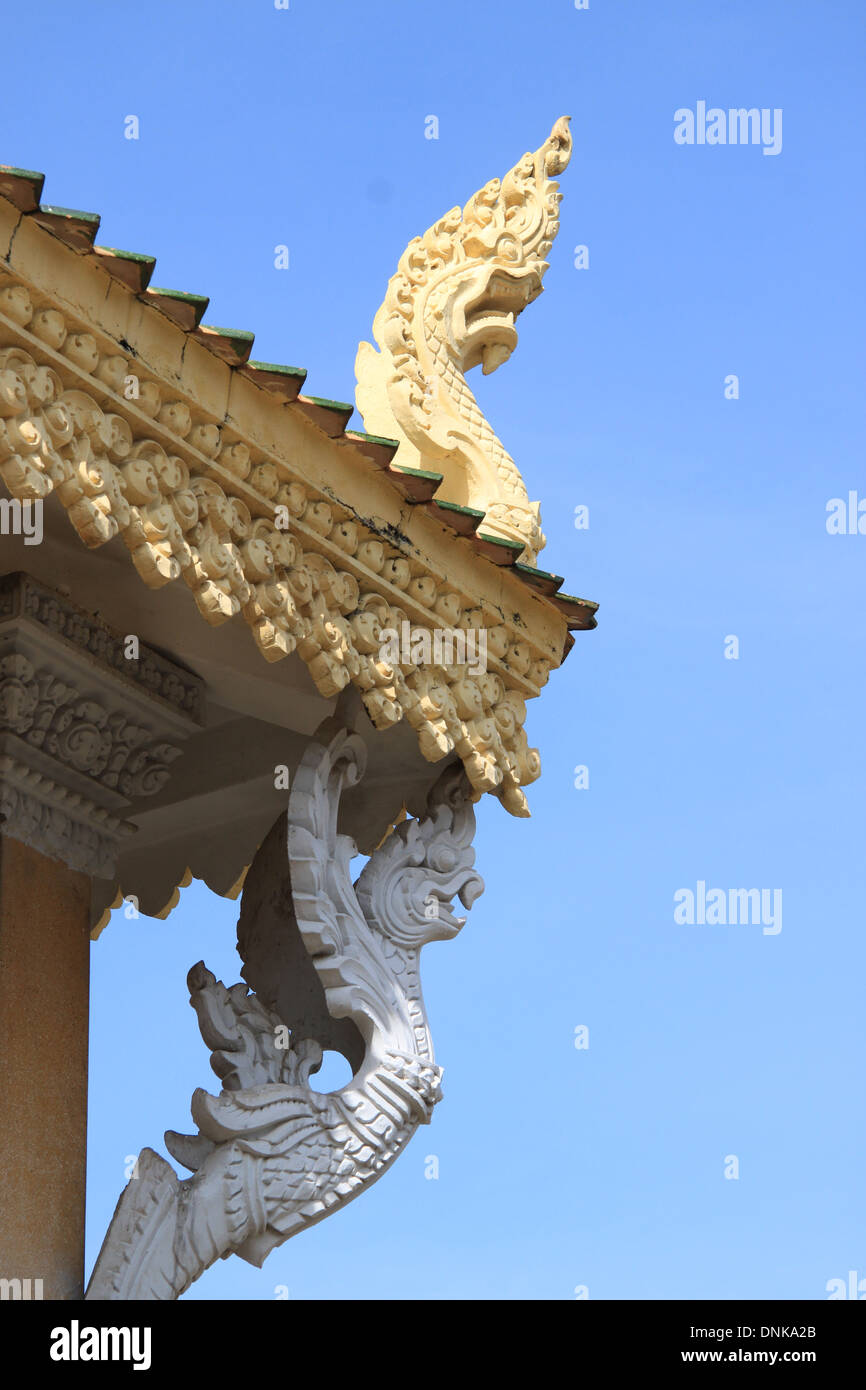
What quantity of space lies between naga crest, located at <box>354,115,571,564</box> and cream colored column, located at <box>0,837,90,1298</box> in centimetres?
188

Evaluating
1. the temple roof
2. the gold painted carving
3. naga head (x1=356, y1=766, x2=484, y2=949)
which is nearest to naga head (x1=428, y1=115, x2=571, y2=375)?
the temple roof

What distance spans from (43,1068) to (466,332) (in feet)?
9.77

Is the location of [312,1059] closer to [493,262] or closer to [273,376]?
[273,376]

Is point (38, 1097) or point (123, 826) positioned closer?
point (38, 1097)

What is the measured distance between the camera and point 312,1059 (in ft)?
20.5

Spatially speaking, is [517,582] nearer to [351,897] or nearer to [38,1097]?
[351,897]

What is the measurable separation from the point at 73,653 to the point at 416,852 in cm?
121

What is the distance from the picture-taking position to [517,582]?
6836mm

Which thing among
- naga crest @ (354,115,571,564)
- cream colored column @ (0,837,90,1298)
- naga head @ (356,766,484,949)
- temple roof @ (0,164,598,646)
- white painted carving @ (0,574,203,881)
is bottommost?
cream colored column @ (0,837,90,1298)

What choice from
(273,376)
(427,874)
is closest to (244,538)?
(273,376)

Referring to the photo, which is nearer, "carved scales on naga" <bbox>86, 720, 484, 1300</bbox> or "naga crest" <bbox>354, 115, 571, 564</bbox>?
"carved scales on naga" <bbox>86, 720, 484, 1300</bbox>

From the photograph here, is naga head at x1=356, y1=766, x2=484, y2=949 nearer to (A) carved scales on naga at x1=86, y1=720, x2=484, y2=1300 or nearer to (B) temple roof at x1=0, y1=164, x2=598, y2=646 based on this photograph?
(A) carved scales on naga at x1=86, y1=720, x2=484, y2=1300

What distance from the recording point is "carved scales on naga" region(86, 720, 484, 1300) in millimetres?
5805
